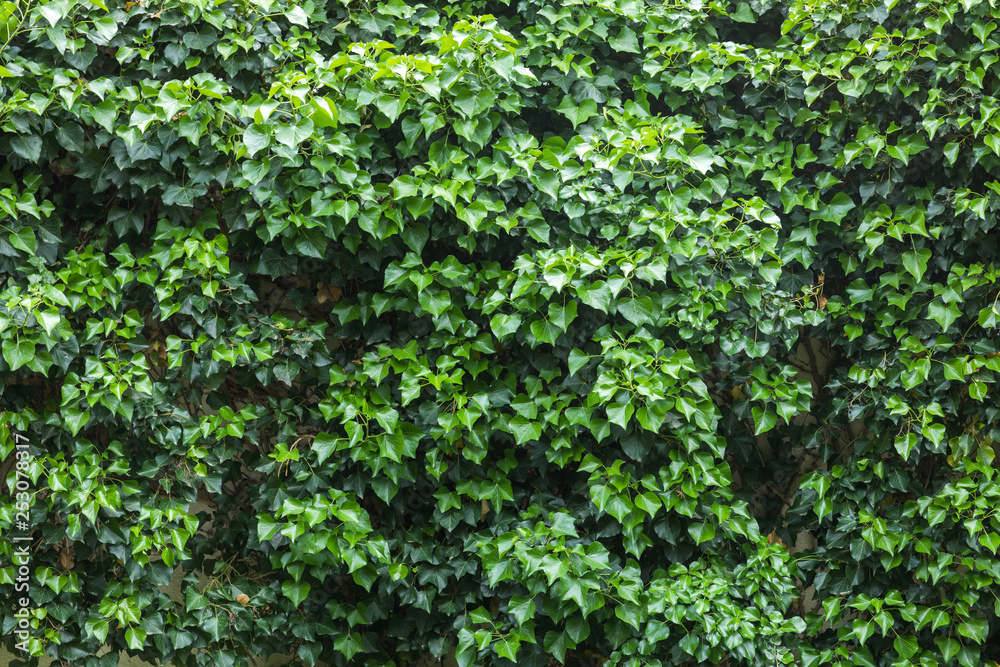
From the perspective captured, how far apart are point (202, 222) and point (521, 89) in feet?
4.19

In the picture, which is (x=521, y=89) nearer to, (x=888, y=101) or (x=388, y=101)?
(x=388, y=101)

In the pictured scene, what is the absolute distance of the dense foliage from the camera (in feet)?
8.04

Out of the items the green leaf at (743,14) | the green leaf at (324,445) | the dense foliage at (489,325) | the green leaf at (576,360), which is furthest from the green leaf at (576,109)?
the green leaf at (324,445)

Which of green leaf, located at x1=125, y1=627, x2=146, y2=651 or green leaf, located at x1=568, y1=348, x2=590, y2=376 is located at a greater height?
green leaf, located at x1=568, y1=348, x2=590, y2=376

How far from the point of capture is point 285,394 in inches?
113

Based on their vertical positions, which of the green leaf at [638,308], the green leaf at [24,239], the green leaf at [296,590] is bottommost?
the green leaf at [296,590]

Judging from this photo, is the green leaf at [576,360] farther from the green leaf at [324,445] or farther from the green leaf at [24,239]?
the green leaf at [24,239]

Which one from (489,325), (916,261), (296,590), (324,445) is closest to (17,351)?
(324,445)

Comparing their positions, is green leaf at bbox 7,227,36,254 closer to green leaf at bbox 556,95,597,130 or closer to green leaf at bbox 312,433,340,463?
green leaf at bbox 312,433,340,463

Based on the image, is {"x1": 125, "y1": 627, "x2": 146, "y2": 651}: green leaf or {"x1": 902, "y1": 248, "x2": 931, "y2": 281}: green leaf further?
{"x1": 902, "y1": 248, "x2": 931, "y2": 281}: green leaf

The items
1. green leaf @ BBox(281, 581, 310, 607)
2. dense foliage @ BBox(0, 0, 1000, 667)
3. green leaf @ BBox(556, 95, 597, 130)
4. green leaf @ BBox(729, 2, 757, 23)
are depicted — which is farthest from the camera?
green leaf @ BBox(729, 2, 757, 23)

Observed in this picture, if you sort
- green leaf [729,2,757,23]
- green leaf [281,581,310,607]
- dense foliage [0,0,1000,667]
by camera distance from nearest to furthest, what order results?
dense foliage [0,0,1000,667]
green leaf [281,581,310,607]
green leaf [729,2,757,23]

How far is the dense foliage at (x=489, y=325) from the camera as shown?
245 centimetres

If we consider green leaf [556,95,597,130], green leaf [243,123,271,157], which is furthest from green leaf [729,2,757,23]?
green leaf [243,123,271,157]
